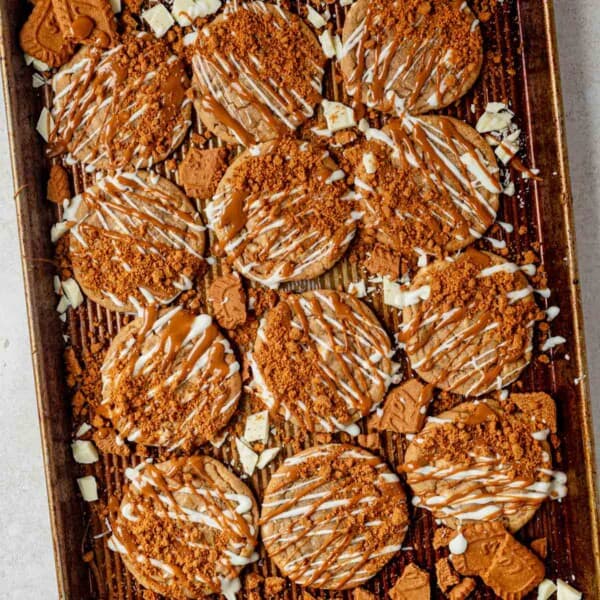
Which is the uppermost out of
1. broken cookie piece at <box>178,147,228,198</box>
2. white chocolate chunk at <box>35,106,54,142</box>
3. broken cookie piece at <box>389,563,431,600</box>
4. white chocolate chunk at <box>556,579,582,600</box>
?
white chocolate chunk at <box>35,106,54,142</box>

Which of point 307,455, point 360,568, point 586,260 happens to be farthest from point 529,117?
point 360,568

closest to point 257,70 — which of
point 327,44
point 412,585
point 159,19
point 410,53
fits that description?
point 327,44

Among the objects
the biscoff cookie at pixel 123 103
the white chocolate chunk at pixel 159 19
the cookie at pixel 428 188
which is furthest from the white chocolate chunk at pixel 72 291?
the cookie at pixel 428 188

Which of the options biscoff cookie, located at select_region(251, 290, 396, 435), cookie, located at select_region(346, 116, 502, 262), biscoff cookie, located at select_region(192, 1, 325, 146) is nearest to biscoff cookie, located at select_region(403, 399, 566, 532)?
biscoff cookie, located at select_region(251, 290, 396, 435)

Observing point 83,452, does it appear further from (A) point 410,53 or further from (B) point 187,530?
(A) point 410,53

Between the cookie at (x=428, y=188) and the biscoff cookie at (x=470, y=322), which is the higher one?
the cookie at (x=428, y=188)

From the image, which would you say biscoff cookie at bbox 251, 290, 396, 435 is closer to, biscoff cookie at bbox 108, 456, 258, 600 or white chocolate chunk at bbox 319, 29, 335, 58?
biscoff cookie at bbox 108, 456, 258, 600

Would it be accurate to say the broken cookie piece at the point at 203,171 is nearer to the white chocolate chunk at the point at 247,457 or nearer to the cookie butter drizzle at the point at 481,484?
the white chocolate chunk at the point at 247,457
